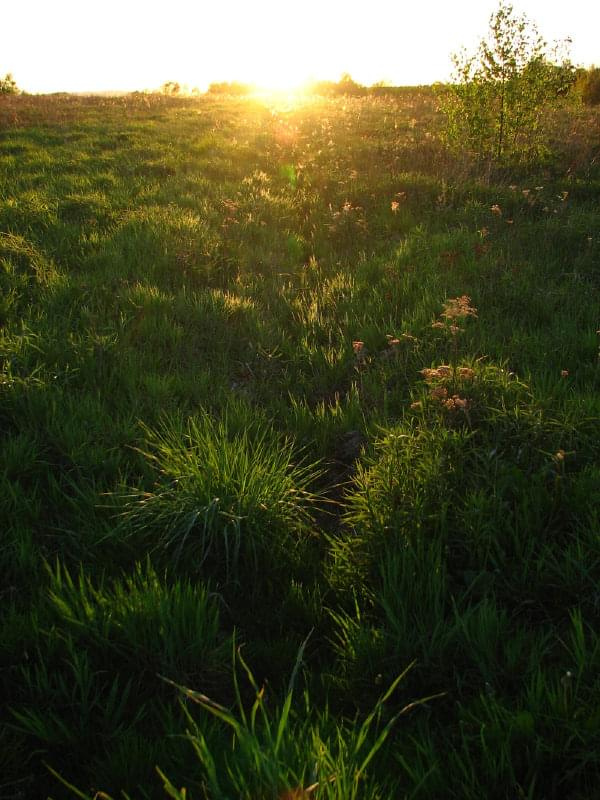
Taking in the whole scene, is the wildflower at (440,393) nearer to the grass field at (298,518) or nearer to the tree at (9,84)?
the grass field at (298,518)

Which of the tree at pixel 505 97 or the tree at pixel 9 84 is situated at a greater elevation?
the tree at pixel 9 84

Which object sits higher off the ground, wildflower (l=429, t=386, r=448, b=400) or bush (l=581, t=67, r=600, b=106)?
bush (l=581, t=67, r=600, b=106)

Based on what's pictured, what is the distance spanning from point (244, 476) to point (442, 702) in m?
1.20

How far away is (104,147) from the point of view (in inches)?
453

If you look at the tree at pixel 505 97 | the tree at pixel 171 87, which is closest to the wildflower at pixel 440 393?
the tree at pixel 505 97

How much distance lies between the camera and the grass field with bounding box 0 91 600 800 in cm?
150

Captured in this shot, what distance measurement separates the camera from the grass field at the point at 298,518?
1.50 m

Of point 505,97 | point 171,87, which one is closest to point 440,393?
point 505,97

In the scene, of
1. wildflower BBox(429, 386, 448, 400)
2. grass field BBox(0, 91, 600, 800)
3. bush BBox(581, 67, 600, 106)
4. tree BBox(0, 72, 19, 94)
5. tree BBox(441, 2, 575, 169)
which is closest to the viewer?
grass field BBox(0, 91, 600, 800)

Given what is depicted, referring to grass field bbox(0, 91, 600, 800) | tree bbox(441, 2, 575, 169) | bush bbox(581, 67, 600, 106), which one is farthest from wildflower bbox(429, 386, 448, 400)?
bush bbox(581, 67, 600, 106)

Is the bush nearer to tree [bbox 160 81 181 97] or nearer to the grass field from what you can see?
the grass field

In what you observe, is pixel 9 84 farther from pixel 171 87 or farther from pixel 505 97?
pixel 505 97

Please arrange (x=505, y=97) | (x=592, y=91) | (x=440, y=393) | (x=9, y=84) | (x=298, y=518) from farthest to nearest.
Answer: (x=9, y=84)
(x=592, y=91)
(x=505, y=97)
(x=440, y=393)
(x=298, y=518)

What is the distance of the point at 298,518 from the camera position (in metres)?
2.49
